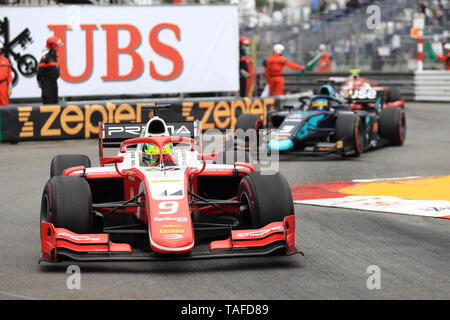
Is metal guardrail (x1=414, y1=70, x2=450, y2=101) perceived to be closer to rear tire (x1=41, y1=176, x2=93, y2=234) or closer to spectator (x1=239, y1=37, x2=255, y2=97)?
spectator (x1=239, y1=37, x2=255, y2=97)

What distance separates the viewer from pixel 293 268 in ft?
20.5

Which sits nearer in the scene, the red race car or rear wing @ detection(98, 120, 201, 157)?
the red race car

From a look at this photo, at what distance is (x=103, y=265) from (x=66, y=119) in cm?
1071

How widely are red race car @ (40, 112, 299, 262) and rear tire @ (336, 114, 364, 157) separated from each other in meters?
6.09

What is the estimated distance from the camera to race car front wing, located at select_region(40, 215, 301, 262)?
609 centimetres

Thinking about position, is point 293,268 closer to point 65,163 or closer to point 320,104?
point 65,163

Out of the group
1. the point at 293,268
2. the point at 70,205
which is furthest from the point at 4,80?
the point at 293,268

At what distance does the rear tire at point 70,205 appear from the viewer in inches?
249

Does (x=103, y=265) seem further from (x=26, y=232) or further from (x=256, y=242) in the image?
(x=26, y=232)

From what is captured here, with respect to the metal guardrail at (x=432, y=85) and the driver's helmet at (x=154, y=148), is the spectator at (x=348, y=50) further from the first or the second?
the driver's helmet at (x=154, y=148)

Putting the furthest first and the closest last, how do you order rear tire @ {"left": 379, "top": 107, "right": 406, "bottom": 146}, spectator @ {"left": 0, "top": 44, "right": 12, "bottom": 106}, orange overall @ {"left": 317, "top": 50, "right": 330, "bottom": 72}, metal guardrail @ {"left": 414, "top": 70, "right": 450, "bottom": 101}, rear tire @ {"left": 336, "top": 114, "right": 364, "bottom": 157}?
1. orange overall @ {"left": 317, "top": 50, "right": 330, "bottom": 72}
2. metal guardrail @ {"left": 414, "top": 70, "right": 450, "bottom": 101}
3. spectator @ {"left": 0, "top": 44, "right": 12, "bottom": 106}
4. rear tire @ {"left": 379, "top": 107, "right": 406, "bottom": 146}
5. rear tire @ {"left": 336, "top": 114, "right": 364, "bottom": 157}

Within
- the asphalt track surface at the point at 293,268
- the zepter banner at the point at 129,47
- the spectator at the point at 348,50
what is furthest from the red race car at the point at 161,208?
the spectator at the point at 348,50

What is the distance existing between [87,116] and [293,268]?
11.2 m

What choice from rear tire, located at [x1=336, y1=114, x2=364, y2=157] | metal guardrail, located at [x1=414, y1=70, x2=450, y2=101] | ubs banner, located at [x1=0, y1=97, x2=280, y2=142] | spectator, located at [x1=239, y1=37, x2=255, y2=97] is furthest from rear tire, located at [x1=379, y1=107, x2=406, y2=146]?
metal guardrail, located at [x1=414, y1=70, x2=450, y2=101]
